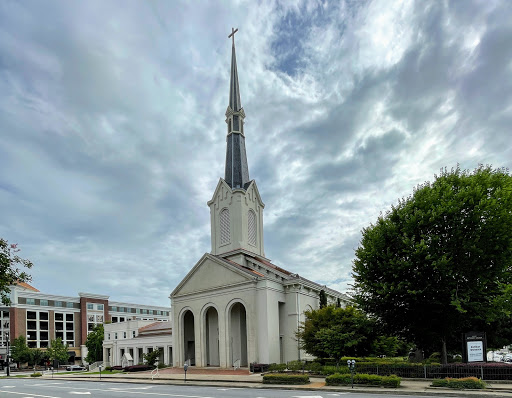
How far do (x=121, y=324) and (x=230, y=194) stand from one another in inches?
1258

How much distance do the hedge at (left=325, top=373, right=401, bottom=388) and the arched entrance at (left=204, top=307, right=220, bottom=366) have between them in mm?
23816

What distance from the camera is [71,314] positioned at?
111 metres

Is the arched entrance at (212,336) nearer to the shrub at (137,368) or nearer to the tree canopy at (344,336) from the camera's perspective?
the shrub at (137,368)

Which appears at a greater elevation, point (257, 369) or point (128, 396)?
point (128, 396)

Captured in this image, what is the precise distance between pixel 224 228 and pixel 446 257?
2944cm

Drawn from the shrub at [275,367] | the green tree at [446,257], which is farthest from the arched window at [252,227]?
the green tree at [446,257]

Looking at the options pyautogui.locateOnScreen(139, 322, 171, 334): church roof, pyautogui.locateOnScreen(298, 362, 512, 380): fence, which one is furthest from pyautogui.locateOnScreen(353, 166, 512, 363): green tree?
pyautogui.locateOnScreen(139, 322, 171, 334): church roof

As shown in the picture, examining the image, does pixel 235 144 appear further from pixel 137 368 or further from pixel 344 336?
pixel 344 336

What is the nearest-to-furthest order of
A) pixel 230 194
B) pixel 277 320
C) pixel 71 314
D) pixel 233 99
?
pixel 277 320 < pixel 230 194 < pixel 233 99 < pixel 71 314

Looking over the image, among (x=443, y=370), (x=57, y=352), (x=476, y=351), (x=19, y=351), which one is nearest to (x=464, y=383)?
(x=443, y=370)

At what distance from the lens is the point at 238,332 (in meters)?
45.1

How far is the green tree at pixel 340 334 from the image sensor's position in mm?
33000

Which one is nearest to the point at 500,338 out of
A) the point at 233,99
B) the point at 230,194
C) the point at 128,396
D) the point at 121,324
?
the point at 230,194

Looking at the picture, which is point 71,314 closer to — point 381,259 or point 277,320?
point 277,320
